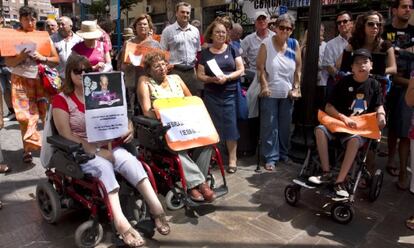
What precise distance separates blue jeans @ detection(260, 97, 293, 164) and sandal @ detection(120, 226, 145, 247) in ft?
7.88

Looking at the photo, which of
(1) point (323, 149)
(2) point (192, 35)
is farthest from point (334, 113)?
(2) point (192, 35)

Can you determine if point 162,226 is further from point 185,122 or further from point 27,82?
point 27,82

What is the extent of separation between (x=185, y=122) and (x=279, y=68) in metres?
1.55

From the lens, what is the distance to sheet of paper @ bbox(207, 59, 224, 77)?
4.41 metres

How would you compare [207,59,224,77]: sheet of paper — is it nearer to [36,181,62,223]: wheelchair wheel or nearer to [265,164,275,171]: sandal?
[265,164,275,171]: sandal

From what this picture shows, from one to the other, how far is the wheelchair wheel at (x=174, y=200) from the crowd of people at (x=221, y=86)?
0.40 feet

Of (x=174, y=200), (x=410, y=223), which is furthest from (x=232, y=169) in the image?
(x=410, y=223)

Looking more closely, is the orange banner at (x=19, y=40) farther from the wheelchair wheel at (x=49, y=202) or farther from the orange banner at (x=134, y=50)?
the wheelchair wheel at (x=49, y=202)

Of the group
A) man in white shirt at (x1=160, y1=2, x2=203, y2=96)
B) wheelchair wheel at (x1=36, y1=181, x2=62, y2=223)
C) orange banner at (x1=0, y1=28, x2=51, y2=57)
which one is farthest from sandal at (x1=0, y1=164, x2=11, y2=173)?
man in white shirt at (x1=160, y1=2, x2=203, y2=96)

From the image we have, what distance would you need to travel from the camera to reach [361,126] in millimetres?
3645

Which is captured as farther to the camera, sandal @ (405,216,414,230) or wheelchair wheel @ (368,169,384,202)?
wheelchair wheel @ (368,169,384,202)

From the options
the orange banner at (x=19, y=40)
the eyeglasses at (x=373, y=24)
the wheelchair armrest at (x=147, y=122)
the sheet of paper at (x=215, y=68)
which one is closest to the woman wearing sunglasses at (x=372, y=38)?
the eyeglasses at (x=373, y=24)

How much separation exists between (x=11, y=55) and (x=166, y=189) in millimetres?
2398

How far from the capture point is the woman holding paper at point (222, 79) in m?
4.44
